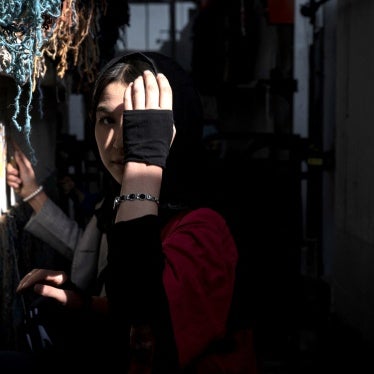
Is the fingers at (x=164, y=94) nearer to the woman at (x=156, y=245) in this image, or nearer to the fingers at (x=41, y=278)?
the woman at (x=156, y=245)

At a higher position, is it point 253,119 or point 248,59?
point 248,59

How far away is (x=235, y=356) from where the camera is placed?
6.54 feet

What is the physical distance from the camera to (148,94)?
6.10ft

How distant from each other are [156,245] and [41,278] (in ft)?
1.65

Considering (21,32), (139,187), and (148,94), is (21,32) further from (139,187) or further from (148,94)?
(139,187)

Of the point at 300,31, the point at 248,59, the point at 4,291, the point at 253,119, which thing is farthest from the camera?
the point at 253,119

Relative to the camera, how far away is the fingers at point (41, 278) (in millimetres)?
2027

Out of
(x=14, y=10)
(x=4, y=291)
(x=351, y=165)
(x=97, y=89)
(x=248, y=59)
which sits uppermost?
(x=248, y=59)

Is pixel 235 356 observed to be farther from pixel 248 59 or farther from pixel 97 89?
pixel 248 59

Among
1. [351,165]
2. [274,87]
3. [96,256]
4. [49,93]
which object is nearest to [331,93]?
[274,87]

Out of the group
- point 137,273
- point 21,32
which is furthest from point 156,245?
point 21,32

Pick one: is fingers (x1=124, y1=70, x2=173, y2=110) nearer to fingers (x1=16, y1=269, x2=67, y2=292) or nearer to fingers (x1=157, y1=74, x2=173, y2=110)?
fingers (x1=157, y1=74, x2=173, y2=110)

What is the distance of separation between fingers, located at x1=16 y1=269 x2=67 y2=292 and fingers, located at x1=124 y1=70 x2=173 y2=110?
59cm

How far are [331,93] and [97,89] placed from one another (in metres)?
5.64
